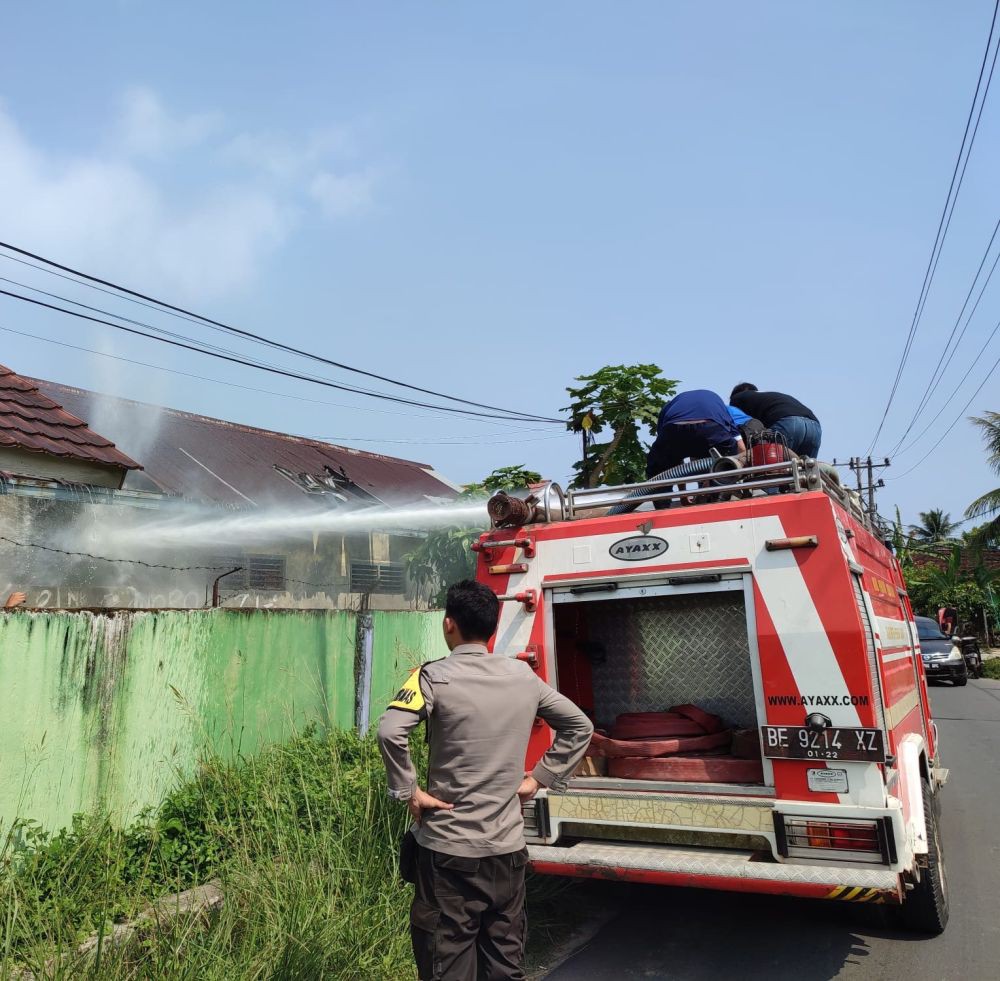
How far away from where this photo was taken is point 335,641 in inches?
286

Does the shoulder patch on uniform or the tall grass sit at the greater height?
the shoulder patch on uniform

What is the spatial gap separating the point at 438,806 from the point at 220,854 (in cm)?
251

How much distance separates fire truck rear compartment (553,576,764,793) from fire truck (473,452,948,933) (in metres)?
0.01

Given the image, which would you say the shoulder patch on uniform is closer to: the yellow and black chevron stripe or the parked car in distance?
the yellow and black chevron stripe

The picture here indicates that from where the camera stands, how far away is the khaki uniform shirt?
114 inches

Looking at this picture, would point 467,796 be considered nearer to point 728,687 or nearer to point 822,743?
point 822,743

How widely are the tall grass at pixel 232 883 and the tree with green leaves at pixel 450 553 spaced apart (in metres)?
7.83

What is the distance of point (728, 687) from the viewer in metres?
5.13

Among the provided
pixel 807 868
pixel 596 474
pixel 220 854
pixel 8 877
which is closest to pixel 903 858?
pixel 807 868

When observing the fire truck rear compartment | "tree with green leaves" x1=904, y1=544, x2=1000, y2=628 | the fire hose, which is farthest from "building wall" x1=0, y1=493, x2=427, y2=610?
"tree with green leaves" x1=904, y1=544, x2=1000, y2=628

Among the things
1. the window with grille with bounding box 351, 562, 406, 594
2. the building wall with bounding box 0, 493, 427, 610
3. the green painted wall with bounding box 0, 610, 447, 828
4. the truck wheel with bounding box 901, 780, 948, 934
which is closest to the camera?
the truck wheel with bounding box 901, 780, 948, 934

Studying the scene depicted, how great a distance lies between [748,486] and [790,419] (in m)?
2.29

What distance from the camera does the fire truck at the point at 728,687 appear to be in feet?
12.3

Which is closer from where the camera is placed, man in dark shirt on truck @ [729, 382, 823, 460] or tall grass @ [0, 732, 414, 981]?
tall grass @ [0, 732, 414, 981]
